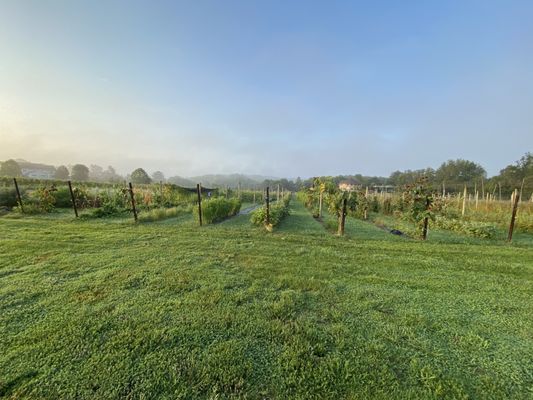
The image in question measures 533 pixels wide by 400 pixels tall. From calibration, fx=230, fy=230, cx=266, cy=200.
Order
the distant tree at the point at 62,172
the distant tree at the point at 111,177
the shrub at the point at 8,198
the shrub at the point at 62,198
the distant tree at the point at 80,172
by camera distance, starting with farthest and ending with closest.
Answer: the distant tree at the point at 80,172 → the distant tree at the point at 62,172 → the distant tree at the point at 111,177 → the shrub at the point at 62,198 → the shrub at the point at 8,198

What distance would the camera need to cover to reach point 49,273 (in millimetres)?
3643

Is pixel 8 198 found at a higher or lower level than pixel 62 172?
lower

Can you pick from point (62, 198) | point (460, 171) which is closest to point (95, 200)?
point (62, 198)

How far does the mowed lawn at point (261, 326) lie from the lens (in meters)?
1.70

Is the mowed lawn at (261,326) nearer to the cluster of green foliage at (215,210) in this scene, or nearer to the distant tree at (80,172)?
the cluster of green foliage at (215,210)

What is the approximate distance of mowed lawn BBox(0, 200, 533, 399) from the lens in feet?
5.57

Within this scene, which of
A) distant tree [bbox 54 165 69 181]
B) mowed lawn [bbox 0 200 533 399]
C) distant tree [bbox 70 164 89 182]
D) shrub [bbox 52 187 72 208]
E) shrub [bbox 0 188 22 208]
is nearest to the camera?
mowed lawn [bbox 0 200 533 399]

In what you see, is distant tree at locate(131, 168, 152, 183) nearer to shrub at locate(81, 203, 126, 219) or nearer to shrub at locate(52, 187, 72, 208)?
shrub at locate(52, 187, 72, 208)

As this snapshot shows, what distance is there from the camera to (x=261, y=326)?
235 cm

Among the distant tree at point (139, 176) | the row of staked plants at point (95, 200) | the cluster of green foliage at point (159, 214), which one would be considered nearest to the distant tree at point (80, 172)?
the distant tree at point (139, 176)

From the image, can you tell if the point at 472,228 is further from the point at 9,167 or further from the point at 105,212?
the point at 9,167

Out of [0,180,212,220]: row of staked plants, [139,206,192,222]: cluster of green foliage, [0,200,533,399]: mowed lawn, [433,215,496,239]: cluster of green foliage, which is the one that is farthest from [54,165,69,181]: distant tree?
[433,215,496,239]: cluster of green foliage

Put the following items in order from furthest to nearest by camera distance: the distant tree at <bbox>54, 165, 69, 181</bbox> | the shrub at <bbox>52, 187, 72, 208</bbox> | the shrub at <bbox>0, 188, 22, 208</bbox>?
the distant tree at <bbox>54, 165, 69, 181</bbox> < the shrub at <bbox>52, 187, 72, 208</bbox> < the shrub at <bbox>0, 188, 22, 208</bbox>

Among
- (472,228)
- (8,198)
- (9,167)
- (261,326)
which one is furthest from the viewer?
(9,167)
